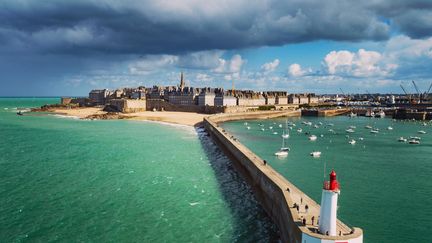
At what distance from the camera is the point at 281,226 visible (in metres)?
19.4

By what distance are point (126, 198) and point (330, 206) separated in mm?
15763

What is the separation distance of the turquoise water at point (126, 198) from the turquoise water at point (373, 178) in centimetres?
536

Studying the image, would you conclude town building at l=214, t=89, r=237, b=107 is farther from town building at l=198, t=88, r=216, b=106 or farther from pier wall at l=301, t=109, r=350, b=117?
pier wall at l=301, t=109, r=350, b=117

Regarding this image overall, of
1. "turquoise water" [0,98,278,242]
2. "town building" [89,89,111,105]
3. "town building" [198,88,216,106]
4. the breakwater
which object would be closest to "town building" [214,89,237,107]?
"town building" [198,88,216,106]

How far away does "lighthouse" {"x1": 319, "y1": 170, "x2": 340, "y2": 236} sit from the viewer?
13445 millimetres

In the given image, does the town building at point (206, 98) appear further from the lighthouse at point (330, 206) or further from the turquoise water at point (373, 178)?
the lighthouse at point (330, 206)

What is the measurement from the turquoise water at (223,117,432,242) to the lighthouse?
21.0ft

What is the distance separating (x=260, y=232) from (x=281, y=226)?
1.19 m

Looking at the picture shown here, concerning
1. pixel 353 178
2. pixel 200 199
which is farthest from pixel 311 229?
pixel 353 178

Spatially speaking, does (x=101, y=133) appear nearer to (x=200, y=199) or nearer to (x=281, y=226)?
(x=200, y=199)

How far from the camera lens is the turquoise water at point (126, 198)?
19.6 metres

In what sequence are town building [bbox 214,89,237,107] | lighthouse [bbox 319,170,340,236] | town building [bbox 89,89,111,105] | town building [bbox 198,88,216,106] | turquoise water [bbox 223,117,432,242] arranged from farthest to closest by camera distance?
town building [bbox 89,89,111,105] < town building [bbox 214,89,237,107] < town building [bbox 198,88,216,106] < turquoise water [bbox 223,117,432,242] < lighthouse [bbox 319,170,340,236]

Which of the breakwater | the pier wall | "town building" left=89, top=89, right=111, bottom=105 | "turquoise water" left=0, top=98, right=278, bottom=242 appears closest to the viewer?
the breakwater

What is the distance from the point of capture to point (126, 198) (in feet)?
84.5
